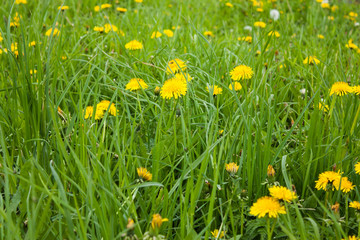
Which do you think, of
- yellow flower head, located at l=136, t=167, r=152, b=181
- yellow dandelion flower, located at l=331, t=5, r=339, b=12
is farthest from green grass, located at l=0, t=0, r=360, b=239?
yellow dandelion flower, located at l=331, t=5, r=339, b=12

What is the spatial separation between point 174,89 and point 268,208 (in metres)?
0.57

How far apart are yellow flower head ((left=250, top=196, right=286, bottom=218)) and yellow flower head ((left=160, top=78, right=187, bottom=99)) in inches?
20.4

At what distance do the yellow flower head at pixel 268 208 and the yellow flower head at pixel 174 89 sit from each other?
52cm

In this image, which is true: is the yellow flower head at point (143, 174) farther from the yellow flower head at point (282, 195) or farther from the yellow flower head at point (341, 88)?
the yellow flower head at point (341, 88)

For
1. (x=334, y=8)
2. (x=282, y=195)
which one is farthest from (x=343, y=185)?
(x=334, y=8)

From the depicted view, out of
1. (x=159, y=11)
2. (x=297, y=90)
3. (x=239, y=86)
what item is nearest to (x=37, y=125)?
(x=239, y=86)

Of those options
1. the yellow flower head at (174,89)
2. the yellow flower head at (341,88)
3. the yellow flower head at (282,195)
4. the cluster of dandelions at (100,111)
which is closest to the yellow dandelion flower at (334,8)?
the yellow flower head at (341,88)

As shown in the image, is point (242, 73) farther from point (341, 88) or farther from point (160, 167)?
point (160, 167)

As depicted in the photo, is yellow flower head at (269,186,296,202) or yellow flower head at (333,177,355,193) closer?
yellow flower head at (269,186,296,202)

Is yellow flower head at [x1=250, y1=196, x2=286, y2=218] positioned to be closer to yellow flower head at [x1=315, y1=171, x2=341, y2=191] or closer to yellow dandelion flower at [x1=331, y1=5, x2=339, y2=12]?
yellow flower head at [x1=315, y1=171, x2=341, y2=191]

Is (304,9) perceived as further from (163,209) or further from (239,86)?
(163,209)

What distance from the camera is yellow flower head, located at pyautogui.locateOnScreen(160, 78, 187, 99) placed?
1349 mm

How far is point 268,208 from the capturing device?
0.92 meters

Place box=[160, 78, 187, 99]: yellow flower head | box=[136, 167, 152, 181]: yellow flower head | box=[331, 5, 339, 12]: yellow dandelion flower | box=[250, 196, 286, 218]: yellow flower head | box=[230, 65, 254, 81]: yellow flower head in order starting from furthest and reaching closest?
box=[331, 5, 339, 12]: yellow dandelion flower, box=[230, 65, 254, 81]: yellow flower head, box=[160, 78, 187, 99]: yellow flower head, box=[136, 167, 152, 181]: yellow flower head, box=[250, 196, 286, 218]: yellow flower head
